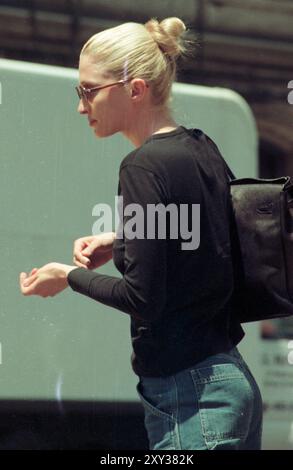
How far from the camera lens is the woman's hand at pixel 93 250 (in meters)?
1.97

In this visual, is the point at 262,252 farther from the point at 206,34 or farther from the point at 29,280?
the point at 206,34

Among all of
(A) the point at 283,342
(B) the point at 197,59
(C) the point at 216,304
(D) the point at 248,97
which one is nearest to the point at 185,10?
(B) the point at 197,59

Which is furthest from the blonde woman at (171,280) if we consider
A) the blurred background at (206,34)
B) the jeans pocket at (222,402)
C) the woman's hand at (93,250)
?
the blurred background at (206,34)

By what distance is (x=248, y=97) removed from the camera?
3414mm

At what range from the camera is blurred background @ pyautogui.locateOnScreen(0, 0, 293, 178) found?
284 centimetres

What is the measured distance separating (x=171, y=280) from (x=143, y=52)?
45 centimetres

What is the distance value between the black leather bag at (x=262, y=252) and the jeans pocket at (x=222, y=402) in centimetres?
14

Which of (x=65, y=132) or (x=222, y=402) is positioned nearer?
(x=222, y=402)

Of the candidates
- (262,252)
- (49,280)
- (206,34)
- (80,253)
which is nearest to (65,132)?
(206,34)

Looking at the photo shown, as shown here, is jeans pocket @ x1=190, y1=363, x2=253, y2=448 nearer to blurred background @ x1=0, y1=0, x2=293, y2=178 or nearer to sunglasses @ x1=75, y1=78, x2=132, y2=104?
sunglasses @ x1=75, y1=78, x2=132, y2=104

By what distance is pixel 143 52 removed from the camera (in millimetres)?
1842

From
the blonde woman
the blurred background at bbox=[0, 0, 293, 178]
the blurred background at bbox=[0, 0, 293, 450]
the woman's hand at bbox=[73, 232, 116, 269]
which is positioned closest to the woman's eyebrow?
the blonde woman

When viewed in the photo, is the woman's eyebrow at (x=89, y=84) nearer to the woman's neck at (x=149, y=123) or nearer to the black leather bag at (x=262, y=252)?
the woman's neck at (x=149, y=123)

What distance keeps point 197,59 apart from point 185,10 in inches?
7.2
